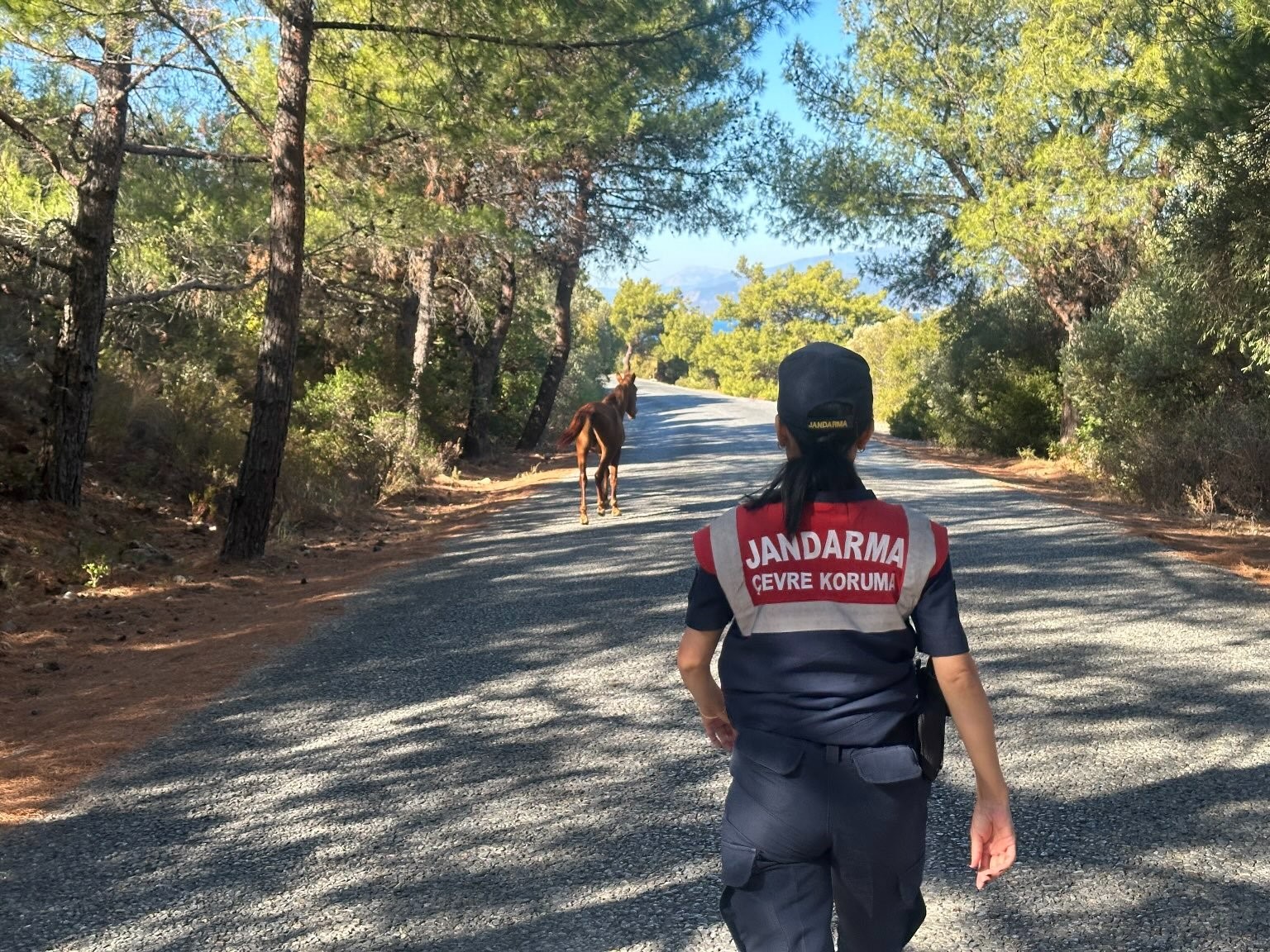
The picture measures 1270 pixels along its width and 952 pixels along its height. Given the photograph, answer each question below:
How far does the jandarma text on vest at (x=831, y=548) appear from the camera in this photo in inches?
99.3

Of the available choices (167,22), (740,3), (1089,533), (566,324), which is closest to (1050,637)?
(1089,533)

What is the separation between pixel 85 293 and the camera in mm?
13070

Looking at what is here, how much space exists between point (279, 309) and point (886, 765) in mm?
11435

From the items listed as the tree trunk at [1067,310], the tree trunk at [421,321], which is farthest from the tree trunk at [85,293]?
the tree trunk at [1067,310]

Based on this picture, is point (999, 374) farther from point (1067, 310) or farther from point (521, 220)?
point (521, 220)

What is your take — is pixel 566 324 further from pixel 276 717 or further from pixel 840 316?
pixel 840 316

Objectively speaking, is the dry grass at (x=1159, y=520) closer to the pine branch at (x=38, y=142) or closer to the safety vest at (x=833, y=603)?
the safety vest at (x=833, y=603)

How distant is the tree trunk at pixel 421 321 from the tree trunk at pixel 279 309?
8.86 meters

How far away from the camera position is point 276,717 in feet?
22.6

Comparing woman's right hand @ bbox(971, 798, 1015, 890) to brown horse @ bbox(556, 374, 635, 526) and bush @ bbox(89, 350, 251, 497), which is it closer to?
brown horse @ bbox(556, 374, 635, 526)

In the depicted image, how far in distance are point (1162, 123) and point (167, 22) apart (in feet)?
35.2

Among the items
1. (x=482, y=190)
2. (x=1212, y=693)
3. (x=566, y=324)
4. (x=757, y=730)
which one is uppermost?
(x=482, y=190)

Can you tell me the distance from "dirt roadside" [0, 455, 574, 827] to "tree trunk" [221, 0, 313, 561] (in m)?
0.51

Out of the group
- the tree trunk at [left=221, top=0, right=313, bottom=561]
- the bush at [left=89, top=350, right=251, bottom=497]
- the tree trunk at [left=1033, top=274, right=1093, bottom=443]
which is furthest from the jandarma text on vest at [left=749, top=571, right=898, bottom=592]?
the tree trunk at [left=1033, top=274, right=1093, bottom=443]
